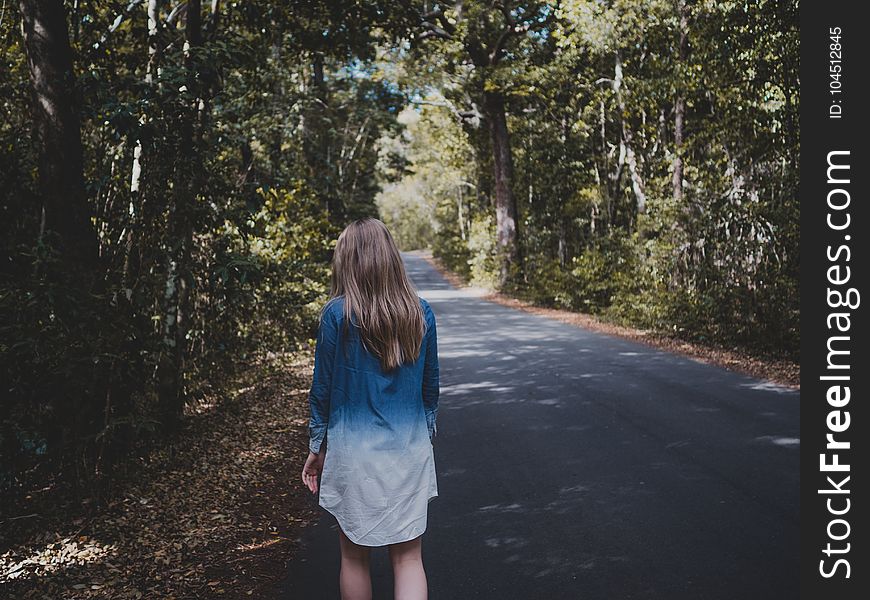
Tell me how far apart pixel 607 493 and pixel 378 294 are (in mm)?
3229

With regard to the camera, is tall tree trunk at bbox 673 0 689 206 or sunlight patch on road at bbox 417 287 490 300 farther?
sunlight patch on road at bbox 417 287 490 300

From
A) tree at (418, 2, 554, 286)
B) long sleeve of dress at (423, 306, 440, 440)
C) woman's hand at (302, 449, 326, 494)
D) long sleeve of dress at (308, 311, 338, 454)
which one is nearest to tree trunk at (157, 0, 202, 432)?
woman's hand at (302, 449, 326, 494)

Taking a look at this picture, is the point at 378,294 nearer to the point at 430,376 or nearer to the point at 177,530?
the point at 430,376

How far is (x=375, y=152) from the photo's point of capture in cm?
3078

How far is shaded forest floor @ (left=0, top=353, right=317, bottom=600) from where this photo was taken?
402cm

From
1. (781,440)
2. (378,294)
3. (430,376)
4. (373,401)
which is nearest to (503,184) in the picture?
(781,440)

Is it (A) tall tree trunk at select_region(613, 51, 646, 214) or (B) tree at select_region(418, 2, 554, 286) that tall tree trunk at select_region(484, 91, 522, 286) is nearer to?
(B) tree at select_region(418, 2, 554, 286)

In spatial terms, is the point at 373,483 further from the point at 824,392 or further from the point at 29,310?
the point at 824,392

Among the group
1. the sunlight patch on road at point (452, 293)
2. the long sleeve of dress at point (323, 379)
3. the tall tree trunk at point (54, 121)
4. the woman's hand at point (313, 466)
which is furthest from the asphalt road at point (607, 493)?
the sunlight patch on road at point (452, 293)

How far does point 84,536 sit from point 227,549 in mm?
939

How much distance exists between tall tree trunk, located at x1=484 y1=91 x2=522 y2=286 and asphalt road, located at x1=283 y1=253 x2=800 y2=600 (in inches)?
676

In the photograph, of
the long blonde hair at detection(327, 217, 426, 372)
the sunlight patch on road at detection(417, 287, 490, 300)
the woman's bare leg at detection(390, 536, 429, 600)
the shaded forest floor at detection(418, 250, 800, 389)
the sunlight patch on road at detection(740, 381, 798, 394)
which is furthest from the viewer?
the sunlight patch on road at detection(417, 287, 490, 300)

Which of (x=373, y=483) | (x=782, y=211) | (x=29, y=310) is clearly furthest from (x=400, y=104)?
(x=373, y=483)

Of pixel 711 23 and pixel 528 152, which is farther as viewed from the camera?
pixel 528 152
